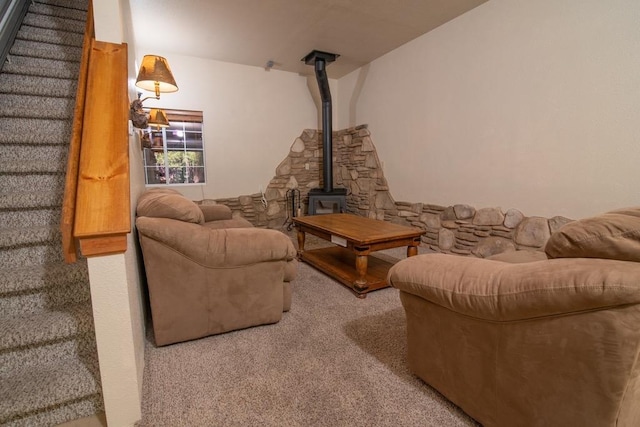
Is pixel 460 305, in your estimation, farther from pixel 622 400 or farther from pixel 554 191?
pixel 554 191

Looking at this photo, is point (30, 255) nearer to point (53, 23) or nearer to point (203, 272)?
point (203, 272)

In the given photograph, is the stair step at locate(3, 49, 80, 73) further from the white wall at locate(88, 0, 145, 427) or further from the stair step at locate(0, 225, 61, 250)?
the white wall at locate(88, 0, 145, 427)

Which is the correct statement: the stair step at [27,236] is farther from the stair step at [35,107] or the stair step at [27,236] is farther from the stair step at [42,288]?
the stair step at [35,107]

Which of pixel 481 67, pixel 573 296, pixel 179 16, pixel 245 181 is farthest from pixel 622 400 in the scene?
pixel 245 181

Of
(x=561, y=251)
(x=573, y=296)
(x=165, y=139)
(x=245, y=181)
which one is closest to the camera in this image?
(x=573, y=296)

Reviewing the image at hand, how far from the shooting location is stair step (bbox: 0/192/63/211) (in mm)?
1571

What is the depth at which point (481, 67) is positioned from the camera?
10.3 ft

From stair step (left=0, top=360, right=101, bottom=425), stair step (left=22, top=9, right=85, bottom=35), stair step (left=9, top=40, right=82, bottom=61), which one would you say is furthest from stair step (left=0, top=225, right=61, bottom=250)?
stair step (left=22, top=9, right=85, bottom=35)

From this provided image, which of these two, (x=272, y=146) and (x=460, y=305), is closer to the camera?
(x=460, y=305)

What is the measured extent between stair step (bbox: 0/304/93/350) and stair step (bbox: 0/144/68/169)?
0.87 metres

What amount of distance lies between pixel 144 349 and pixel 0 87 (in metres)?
1.96

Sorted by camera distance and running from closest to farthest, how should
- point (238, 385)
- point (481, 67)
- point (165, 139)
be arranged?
point (238, 385), point (481, 67), point (165, 139)

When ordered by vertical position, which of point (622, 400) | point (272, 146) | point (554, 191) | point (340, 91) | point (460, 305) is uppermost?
point (340, 91)

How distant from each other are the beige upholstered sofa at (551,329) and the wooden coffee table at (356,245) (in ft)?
3.77
